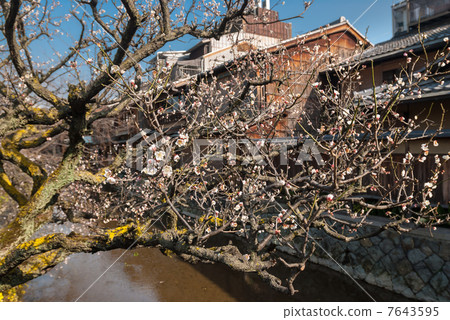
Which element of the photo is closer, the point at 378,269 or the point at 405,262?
the point at 405,262

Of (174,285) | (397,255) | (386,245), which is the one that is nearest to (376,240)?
(386,245)

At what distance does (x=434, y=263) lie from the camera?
8508 millimetres

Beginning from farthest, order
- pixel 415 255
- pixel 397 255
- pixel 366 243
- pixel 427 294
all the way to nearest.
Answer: pixel 366 243
pixel 397 255
pixel 415 255
pixel 427 294

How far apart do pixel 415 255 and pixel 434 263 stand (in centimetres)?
52

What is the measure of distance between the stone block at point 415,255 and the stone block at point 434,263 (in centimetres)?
15

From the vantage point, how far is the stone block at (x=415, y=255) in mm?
8805

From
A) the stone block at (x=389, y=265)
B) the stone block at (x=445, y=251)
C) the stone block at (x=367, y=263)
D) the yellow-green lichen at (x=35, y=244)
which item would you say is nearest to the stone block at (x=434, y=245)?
the stone block at (x=445, y=251)

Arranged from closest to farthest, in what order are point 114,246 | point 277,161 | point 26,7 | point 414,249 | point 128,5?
1. point 128,5
2. point 114,246
3. point 26,7
4. point 414,249
5. point 277,161

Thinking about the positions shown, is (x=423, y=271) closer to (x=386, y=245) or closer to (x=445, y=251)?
(x=445, y=251)

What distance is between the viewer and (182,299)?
9352 millimetres

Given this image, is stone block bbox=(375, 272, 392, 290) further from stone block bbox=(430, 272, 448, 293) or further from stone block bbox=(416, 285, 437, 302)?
stone block bbox=(430, 272, 448, 293)

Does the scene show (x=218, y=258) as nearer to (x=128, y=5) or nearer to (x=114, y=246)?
(x=114, y=246)

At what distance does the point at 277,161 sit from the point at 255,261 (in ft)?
30.5
